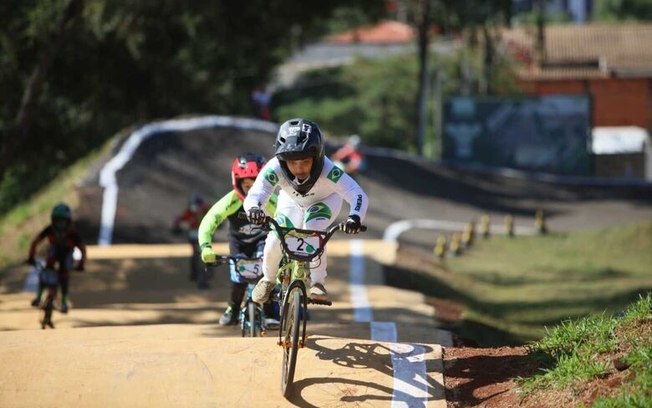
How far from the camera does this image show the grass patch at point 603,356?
23.4ft

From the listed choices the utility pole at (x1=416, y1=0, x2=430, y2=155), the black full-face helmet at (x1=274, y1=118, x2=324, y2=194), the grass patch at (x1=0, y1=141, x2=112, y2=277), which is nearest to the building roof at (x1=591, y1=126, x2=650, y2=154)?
the utility pole at (x1=416, y1=0, x2=430, y2=155)

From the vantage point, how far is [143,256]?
69.8 feet

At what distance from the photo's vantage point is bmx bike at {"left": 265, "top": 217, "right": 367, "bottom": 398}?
848cm

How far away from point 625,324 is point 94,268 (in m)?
13.1

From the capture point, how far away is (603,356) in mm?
7922

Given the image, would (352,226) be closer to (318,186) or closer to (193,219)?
(318,186)

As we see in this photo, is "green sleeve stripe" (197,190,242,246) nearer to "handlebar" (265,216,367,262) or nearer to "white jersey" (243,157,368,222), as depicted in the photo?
"white jersey" (243,157,368,222)

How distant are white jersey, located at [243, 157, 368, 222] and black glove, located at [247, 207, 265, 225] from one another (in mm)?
201

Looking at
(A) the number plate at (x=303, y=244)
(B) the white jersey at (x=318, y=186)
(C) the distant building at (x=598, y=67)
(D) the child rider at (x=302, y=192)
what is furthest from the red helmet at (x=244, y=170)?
(C) the distant building at (x=598, y=67)

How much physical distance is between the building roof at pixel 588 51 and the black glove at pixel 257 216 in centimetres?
4998

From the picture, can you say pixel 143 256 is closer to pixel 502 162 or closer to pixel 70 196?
pixel 70 196

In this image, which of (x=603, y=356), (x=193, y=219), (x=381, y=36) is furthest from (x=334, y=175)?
(x=381, y=36)

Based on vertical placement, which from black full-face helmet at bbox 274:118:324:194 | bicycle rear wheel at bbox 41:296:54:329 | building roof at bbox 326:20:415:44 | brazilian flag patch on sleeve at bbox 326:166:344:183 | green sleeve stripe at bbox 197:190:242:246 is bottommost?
bicycle rear wheel at bbox 41:296:54:329

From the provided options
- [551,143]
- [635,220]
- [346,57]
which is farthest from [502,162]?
[346,57]
